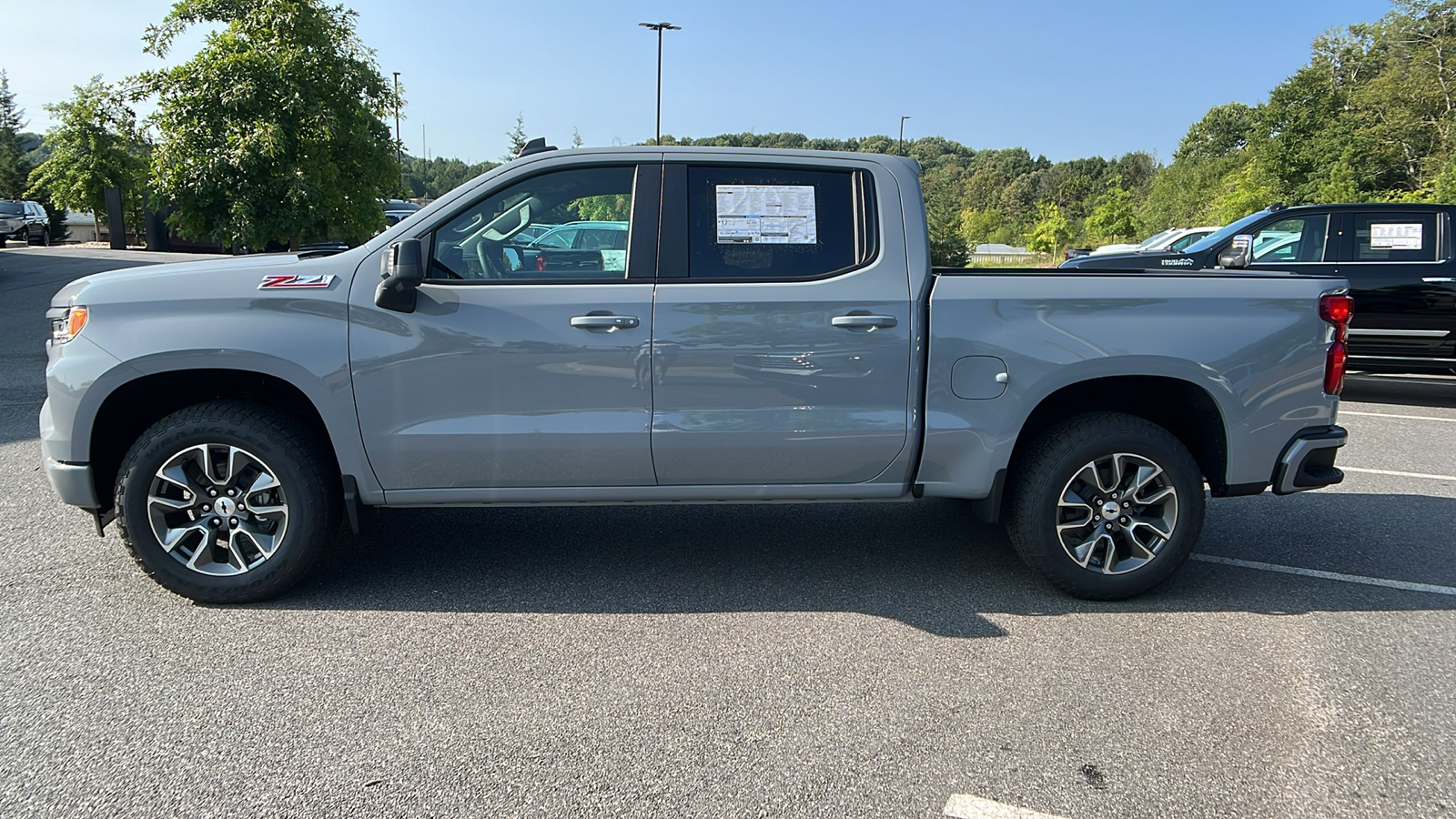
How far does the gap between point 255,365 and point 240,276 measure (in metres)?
0.38

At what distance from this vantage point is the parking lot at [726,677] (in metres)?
2.81

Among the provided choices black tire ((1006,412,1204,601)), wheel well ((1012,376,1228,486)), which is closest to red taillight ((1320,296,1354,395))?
wheel well ((1012,376,1228,486))

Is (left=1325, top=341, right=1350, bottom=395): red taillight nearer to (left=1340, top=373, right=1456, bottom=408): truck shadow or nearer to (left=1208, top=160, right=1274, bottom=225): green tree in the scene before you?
(left=1340, top=373, right=1456, bottom=408): truck shadow

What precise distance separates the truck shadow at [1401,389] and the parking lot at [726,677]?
17.3ft

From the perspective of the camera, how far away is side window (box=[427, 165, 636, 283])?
4.07 m

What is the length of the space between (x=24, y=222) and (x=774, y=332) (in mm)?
39611

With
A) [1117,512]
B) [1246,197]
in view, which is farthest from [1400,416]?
[1246,197]

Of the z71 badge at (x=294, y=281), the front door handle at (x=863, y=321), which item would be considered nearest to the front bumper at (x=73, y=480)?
the z71 badge at (x=294, y=281)

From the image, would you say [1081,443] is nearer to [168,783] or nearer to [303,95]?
[168,783]

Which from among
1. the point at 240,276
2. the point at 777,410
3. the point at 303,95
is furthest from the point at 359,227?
the point at 777,410

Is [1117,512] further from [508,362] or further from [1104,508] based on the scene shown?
[508,362]

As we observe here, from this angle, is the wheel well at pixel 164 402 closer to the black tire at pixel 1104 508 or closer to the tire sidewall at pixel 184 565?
the tire sidewall at pixel 184 565

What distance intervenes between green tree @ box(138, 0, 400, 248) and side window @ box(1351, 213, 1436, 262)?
1150 cm

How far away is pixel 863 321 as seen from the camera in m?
4.03
